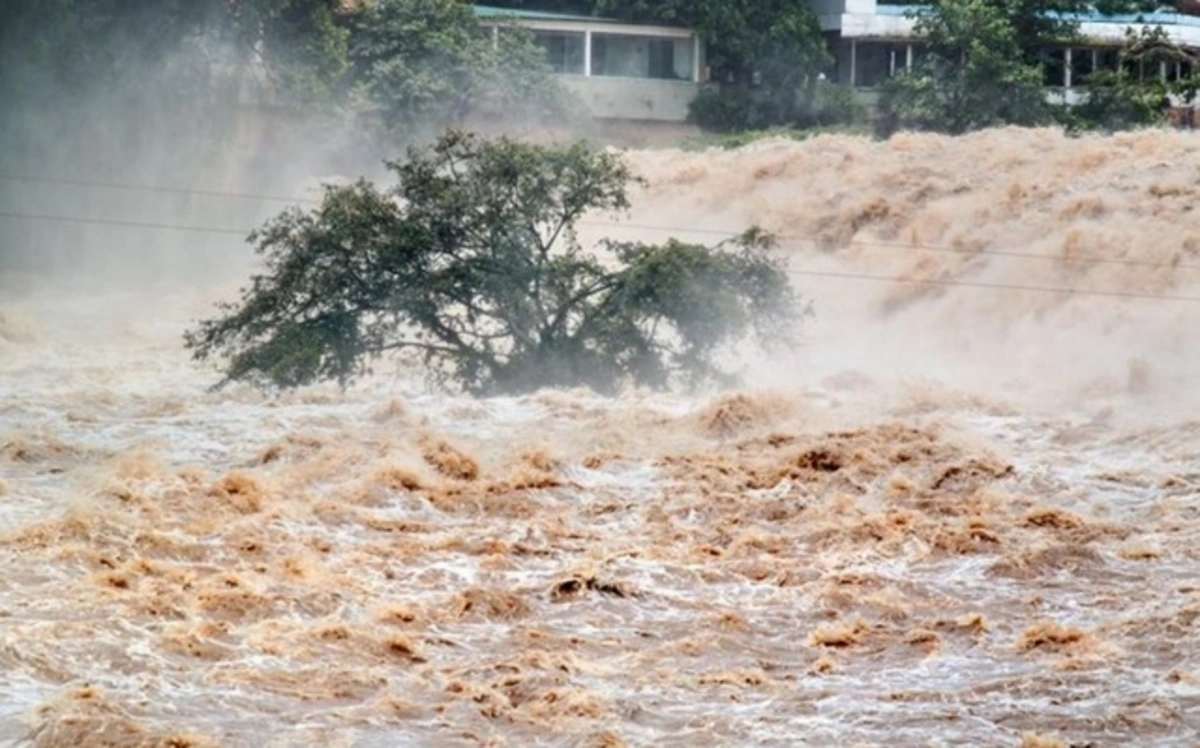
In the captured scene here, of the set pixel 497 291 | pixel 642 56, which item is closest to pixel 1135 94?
pixel 642 56

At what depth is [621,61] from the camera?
49.8 meters

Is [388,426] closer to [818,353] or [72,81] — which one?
[818,353]

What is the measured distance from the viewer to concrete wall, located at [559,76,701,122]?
158 ft

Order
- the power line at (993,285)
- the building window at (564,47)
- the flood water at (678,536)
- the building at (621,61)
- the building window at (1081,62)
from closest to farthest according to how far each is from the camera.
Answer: the flood water at (678,536)
the power line at (993,285)
the building window at (1081,62)
the building at (621,61)
the building window at (564,47)

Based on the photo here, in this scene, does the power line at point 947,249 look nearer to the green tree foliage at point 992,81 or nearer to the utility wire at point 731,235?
the utility wire at point 731,235

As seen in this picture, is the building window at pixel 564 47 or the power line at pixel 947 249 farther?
the building window at pixel 564 47

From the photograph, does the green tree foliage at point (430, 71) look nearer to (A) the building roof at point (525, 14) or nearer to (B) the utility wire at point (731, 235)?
(A) the building roof at point (525, 14)

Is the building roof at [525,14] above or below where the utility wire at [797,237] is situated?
above

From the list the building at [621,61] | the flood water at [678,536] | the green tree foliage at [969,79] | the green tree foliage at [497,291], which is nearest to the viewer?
the flood water at [678,536]

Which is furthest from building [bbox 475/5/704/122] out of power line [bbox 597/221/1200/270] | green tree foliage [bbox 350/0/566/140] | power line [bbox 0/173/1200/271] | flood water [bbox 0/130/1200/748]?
flood water [bbox 0/130/1200/748]

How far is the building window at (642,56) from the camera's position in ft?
163

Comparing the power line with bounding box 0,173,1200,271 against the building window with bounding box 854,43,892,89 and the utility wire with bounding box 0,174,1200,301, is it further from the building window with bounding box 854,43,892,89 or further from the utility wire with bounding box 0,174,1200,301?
the building window with bounding box 854,43,892,89

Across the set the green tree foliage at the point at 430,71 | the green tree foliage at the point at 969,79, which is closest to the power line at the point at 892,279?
the green tree foliage at the point at 430,71

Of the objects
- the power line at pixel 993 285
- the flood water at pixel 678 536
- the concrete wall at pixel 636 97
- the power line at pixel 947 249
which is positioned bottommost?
the flood water at pixel 678 536
